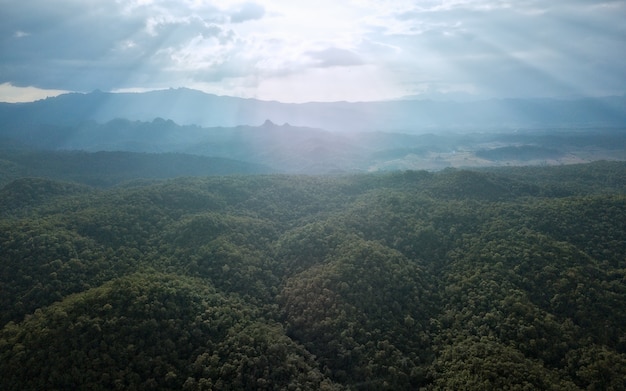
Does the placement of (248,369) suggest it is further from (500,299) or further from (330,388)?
(500,299)

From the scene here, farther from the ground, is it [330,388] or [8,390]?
[8,390]

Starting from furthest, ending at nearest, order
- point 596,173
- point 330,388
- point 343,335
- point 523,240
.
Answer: point 596,173
point 523,240
point 343,335
point 330,388

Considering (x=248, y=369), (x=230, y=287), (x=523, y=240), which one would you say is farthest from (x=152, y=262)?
(x=523, y=240)

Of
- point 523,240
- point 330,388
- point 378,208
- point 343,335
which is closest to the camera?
point 330,388

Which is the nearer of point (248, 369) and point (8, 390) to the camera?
point (8, 390)

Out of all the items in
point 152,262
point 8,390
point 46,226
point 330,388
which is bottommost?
point 330,388

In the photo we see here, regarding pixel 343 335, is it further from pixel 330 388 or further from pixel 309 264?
pixel 309 264

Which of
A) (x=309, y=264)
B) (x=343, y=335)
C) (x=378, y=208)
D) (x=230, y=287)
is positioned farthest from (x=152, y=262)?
(x=378, y=208)
